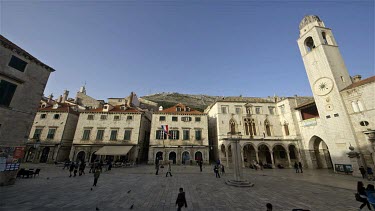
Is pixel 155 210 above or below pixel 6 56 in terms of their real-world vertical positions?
below

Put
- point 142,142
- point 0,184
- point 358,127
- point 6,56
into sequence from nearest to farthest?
1. point 0,184
2. point 6,56
3. point 358,127
4. point 142,142

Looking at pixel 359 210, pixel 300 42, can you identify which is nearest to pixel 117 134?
pixel 359 210

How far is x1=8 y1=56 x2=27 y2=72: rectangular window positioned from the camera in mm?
12327

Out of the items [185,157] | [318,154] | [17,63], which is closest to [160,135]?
[185,157]

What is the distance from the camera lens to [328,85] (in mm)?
22125

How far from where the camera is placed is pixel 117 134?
2778 centimetres

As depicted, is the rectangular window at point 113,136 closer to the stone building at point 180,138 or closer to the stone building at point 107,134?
the stone building at point 107,134

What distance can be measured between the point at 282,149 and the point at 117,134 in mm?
31505

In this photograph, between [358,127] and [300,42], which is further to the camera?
[300,42]

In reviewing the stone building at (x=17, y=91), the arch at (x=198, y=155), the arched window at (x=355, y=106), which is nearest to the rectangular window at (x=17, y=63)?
the stone building at (x=17, y=91)

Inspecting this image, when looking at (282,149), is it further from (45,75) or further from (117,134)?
(45,75)

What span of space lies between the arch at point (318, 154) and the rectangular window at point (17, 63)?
1508 inches

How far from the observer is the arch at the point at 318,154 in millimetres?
24734

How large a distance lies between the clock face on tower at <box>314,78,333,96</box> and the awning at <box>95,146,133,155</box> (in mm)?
32166
